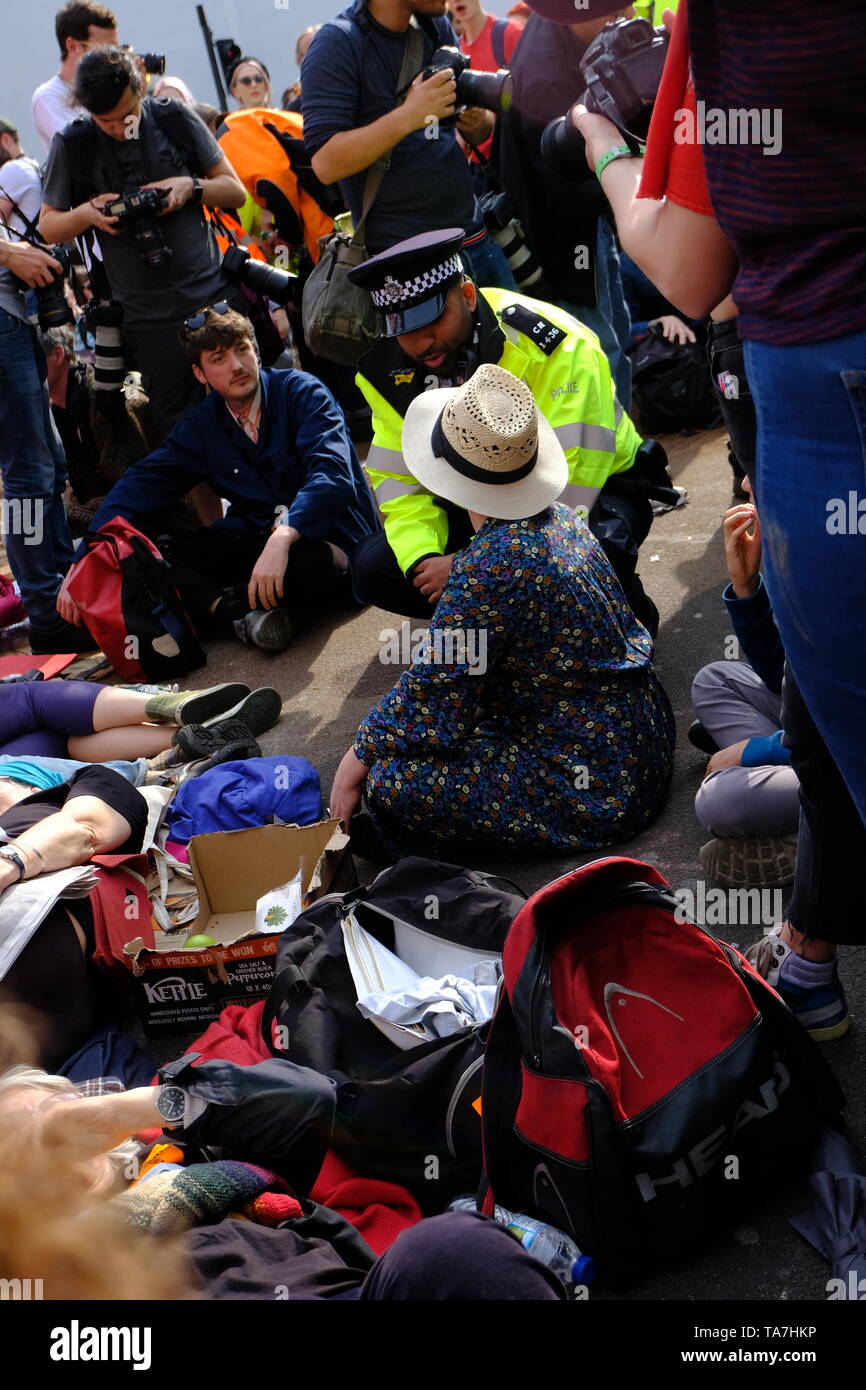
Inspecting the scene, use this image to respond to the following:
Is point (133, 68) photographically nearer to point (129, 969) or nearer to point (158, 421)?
point (158, 421)

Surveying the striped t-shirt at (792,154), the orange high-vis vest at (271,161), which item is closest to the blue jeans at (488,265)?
the orange high-vis vest at (271,161)

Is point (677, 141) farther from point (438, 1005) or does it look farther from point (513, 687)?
point (513, 687)

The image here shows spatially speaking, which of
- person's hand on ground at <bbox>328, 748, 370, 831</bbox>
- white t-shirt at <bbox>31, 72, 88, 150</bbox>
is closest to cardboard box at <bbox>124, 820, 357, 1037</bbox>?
person's hand on ground at <bbox>328, 748, 370, 831</bbox>

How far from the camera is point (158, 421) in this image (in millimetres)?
5375

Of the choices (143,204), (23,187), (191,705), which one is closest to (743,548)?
(191,705)

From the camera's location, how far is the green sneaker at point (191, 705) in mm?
3885

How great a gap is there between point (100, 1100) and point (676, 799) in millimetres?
1571

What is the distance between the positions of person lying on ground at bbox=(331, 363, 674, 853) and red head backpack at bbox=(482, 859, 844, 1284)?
0.91 metres

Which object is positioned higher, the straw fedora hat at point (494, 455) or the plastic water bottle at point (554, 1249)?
the straw fedora hat at point (494, 455)

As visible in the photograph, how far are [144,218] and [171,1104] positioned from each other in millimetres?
3840

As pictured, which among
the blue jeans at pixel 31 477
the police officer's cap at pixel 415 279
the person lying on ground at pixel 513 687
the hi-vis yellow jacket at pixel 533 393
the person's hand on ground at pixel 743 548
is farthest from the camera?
the blue jeans at pixel 31 477

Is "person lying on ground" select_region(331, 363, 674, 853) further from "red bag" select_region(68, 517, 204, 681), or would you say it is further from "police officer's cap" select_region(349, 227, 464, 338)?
"red bag" select_region(68, 517, 204, 681)

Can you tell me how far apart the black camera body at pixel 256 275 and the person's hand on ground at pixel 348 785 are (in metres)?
2.93

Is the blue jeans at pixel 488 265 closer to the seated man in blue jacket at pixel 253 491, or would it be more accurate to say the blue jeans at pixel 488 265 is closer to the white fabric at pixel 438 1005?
the seated man in blue jacket at pixel 253 491
